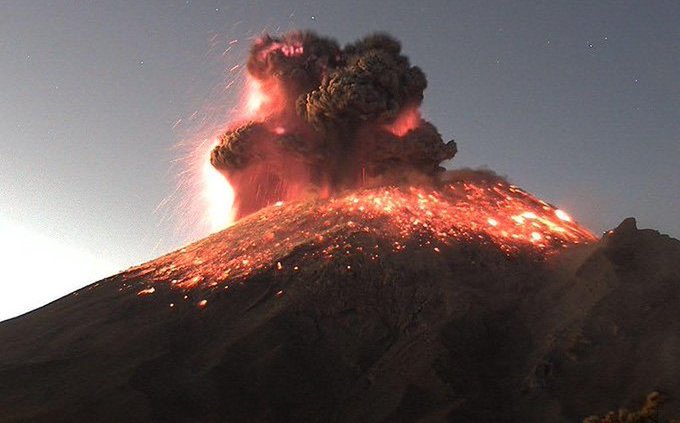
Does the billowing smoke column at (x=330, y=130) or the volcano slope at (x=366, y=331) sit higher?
the billowing smoke column at (x=330, y=130)

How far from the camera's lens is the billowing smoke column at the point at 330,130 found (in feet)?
50.2

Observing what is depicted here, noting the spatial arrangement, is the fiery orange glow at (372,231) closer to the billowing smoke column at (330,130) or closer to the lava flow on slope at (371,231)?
the lava flow on slope at (371,231)

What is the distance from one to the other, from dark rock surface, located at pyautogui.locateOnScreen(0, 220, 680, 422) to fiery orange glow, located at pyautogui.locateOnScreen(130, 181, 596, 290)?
30 cm

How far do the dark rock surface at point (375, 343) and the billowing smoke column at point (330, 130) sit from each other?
554 centimetres

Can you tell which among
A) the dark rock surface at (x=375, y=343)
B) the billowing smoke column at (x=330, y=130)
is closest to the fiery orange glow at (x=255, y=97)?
the billowing smoke column at (x=330, y=130)

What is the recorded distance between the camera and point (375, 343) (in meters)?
8.37

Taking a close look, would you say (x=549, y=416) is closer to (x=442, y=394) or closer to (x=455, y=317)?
(x=442, y=394)

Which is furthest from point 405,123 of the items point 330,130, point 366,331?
point 366,331

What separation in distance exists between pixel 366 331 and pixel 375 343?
27cm

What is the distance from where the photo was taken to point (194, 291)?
9.50m

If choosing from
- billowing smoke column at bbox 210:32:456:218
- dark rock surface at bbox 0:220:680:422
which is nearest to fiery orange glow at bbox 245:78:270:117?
billowing smoke column at bbox 210:32:456:218

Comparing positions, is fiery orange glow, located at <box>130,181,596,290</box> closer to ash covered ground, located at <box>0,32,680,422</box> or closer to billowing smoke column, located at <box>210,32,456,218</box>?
ash covered ground, located at <box>0,32,680,422</box>

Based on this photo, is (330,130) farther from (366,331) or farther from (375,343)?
(375,343)

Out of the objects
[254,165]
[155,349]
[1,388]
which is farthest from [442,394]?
[254,165]
